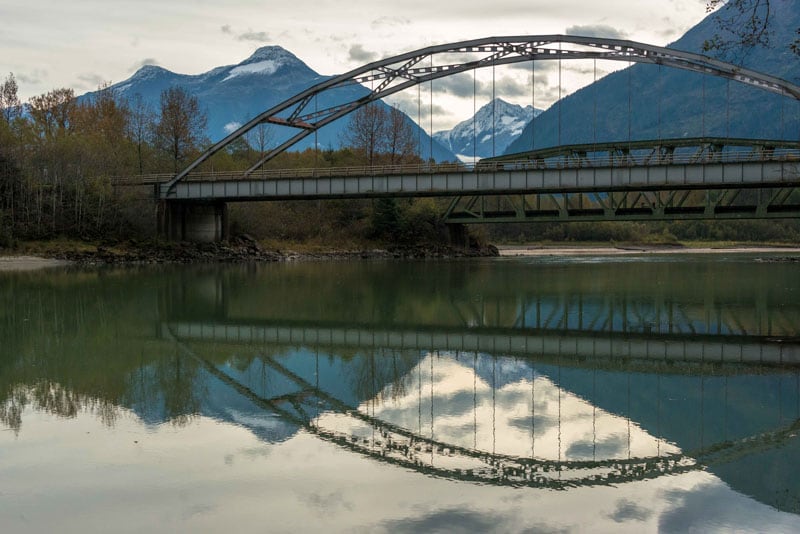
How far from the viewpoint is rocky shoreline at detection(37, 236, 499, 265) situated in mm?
65188

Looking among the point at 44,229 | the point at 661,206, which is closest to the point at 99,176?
the point at 44,229

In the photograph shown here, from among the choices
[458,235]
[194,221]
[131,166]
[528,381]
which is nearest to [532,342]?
[528,381]

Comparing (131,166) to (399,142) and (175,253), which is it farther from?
(399,142)

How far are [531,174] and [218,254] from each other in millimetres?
28602

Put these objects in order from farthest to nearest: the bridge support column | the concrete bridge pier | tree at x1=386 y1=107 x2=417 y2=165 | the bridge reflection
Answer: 1. tree at x1=386 y1=107 x2=417 y2=165
2. the bridge support column
3. the concrete bridge pier
4. the bridge reflection

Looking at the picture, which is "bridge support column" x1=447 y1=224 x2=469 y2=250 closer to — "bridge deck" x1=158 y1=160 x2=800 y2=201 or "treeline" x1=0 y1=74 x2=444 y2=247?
"treeline" x1=0 y1=74 x2=444 y2=247

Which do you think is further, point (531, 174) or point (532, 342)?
point (531, 174)

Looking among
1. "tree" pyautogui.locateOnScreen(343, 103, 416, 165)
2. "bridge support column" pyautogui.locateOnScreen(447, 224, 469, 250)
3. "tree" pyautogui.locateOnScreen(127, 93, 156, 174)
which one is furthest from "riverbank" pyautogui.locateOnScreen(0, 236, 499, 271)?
"tree" pyautogui.locateOnScreen(127, 93, 156, 174)

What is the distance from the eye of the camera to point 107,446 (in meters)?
11.3

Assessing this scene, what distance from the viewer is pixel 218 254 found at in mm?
73438

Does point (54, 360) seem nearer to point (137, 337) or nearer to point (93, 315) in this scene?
point (137, 337)

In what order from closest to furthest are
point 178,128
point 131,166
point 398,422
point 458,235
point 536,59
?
1. point 398,422
2. point 536,59
3. point 131,166
4. point 178,128
5. point 458,235

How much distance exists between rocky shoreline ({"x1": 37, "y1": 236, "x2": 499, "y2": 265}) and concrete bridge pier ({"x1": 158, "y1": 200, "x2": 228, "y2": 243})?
5.35 feet

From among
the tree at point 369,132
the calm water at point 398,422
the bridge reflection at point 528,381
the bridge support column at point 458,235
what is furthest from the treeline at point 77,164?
the calm water at point 398,422
